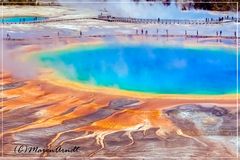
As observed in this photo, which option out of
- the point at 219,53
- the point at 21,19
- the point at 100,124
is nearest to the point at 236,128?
the point at 100,124

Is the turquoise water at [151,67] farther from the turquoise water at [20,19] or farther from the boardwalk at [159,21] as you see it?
the turquoise water at [20,19]

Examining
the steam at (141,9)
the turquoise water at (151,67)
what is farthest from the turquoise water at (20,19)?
the turquoise water at (151,67)

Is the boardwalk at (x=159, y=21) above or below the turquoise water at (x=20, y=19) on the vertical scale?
below

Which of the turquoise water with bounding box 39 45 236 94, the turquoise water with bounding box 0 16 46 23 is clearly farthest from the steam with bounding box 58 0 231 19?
the turquoise water with bounding box 39 45 236 94

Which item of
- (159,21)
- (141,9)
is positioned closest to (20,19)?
(141,9)

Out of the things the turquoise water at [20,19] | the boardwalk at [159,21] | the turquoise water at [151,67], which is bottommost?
the turquoise water at [151,67]

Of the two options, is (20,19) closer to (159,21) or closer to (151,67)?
(159,21)

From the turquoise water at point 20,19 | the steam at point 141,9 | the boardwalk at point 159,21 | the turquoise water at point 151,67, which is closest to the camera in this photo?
the turquoise water at point 151,67

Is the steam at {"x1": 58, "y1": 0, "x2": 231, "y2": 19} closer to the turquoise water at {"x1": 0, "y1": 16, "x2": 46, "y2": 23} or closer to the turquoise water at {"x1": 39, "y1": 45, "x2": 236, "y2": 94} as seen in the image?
the turquoise water at {"x1": 0, "y1": 16, "x2": 46, "y2": 23}

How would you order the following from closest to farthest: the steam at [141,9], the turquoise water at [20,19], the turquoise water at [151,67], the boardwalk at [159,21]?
the turquoise water at [151,67] < the turquoise water at [20,19] < the boardwalk at [159,21] < the steam at [141,9]
